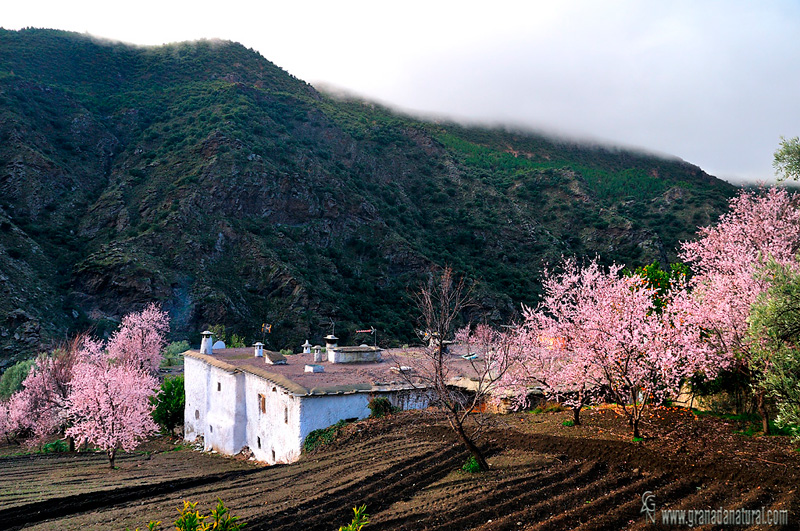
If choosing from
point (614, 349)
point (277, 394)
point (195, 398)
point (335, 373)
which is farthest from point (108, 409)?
point (614, 349)

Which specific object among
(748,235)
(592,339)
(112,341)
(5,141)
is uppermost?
(5,141)

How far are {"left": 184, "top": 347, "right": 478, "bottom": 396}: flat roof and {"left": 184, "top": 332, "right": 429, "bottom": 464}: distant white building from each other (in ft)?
0.14

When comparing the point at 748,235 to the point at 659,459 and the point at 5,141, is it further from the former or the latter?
the point at 5,141

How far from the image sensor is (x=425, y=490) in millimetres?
12336

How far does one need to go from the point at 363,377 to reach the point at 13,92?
74.6 metres

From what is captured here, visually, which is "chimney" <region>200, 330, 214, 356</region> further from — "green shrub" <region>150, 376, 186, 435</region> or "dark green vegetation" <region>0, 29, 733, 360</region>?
"dark green vegetation" <region>0, 29, 733, 360</region>

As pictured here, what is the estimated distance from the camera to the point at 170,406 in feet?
123

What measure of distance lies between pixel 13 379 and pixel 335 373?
1114 inches

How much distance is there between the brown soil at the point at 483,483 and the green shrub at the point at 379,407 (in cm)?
124

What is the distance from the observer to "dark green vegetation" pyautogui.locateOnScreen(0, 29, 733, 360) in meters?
55.7

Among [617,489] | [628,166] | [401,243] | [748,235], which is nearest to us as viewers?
[617,489]

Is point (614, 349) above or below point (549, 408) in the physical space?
above

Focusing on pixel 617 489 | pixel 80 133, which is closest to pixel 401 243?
pixel 80 133

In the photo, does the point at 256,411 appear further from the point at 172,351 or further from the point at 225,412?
the point at 172,351
